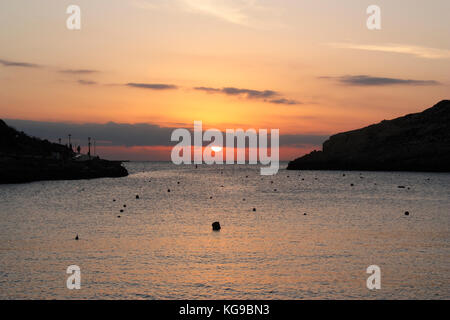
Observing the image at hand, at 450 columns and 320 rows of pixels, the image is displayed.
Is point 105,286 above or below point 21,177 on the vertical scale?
below

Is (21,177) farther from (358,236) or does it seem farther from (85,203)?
(358,236)

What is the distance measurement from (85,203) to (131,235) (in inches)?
1201

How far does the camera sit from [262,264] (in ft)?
90.1

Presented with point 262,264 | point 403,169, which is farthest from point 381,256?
point 403,169

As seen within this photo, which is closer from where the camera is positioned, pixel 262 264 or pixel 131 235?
pixel 262 264

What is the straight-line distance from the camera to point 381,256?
96.7 feet

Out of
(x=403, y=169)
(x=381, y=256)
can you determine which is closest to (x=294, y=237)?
(x=381, y=256)

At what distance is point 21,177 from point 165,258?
3894 inches

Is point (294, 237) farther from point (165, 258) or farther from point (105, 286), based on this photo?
point (105, 286)

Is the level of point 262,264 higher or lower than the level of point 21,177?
lower
